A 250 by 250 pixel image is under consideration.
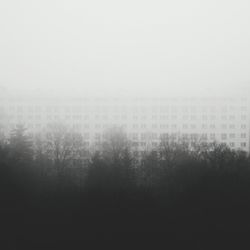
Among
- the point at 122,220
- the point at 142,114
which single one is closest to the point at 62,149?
the point at 122,220

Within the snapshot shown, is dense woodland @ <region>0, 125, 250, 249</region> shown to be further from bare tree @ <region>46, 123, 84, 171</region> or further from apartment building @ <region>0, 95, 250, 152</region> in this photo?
apartment building @ <region>0, 95, 250, 152</region>

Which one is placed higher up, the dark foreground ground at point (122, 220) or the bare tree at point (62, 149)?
the bare tree at point (62, 149)

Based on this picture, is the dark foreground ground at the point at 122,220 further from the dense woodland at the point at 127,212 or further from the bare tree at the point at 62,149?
the bare tree at the point at 62,149

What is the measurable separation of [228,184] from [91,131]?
54.7 m

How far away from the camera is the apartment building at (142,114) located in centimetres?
6956

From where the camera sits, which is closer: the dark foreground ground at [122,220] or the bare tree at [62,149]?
the dark foreground ground at [122,220]

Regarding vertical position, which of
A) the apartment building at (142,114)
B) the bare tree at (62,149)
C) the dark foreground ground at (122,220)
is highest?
the apartment building at (142,114)

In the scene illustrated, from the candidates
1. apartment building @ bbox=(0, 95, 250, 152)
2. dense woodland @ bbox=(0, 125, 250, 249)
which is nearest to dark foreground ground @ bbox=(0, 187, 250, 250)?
dense woodland @ bbox=(0, 125, 250, 249)

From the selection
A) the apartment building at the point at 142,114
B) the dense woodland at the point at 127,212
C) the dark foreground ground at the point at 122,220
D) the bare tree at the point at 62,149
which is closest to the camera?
the dark foreground ground at the point at 122,220

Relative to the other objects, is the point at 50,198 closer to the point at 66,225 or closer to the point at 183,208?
the point at 66,225

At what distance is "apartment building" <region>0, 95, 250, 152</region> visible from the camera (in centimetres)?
6956

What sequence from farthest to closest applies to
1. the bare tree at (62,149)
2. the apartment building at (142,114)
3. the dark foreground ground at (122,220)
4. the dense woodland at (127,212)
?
the apartment building at (142,114), the bare tree at (62,149), the dense woodland at (127,212), the dark foreground ground at (122,220)

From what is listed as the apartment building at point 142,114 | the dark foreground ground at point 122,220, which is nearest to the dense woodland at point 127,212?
the dark foreground ground at point 122,220

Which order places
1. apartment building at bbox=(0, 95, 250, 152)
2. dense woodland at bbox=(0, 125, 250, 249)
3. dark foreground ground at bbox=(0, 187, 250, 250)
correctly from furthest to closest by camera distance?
apartment building at bbox=(0, 95, 250, 152) < dense woodland at bbox=(0, 125, 250, 249) < dark foreground ground at bbox=(0, 187, 250, 250)
